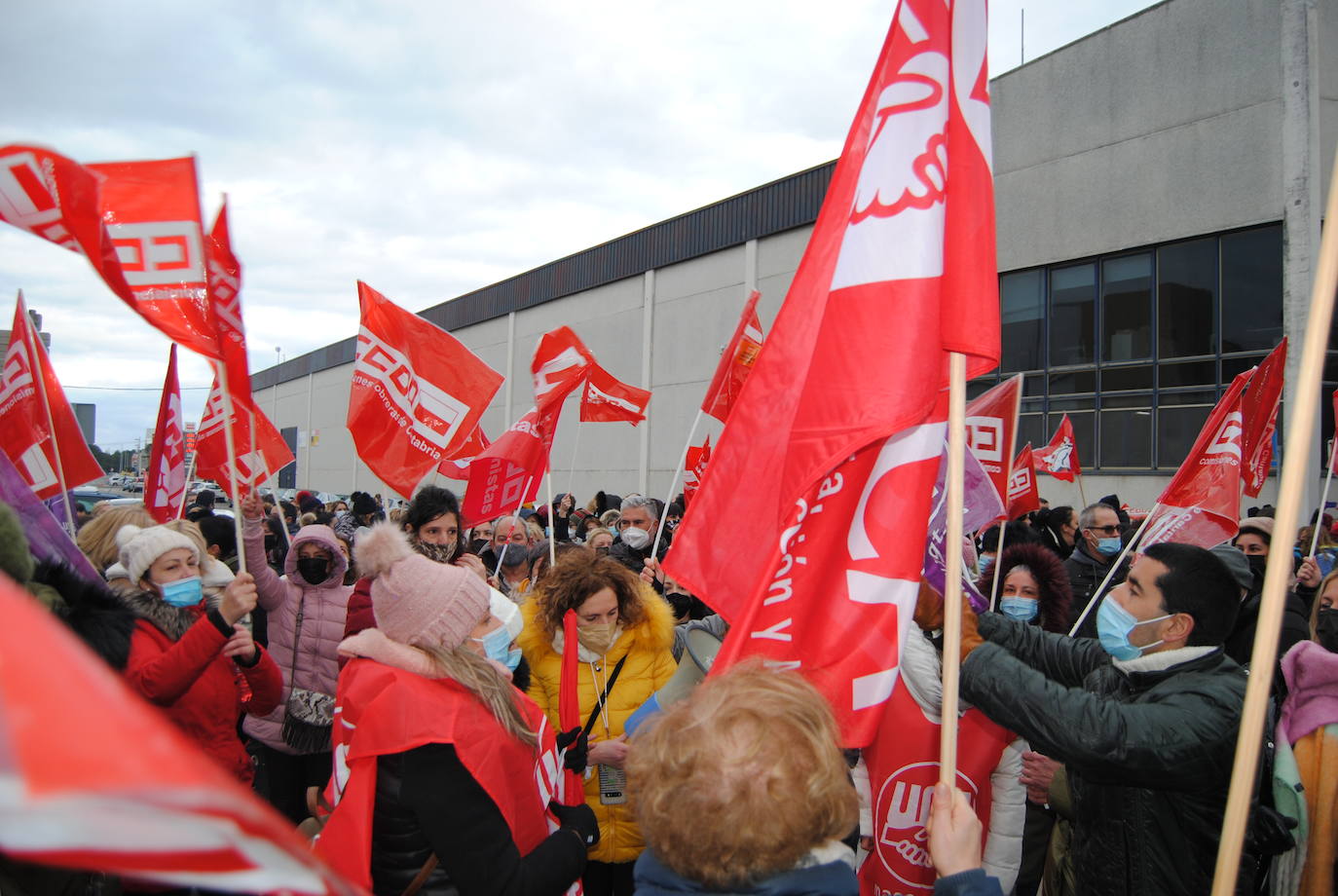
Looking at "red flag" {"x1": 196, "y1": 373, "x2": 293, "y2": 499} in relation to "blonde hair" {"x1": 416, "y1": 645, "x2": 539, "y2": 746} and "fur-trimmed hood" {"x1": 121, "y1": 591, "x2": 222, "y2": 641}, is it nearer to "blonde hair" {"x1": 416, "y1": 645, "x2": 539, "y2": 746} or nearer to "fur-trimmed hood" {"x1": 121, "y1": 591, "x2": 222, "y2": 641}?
"fur-trimmed hood" {"x1": 121, "y1": 591, "x2": 222, "y2": 641}

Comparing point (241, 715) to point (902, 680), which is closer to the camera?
point (902, 680)

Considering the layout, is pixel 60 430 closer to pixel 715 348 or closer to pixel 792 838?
pixel 792 838

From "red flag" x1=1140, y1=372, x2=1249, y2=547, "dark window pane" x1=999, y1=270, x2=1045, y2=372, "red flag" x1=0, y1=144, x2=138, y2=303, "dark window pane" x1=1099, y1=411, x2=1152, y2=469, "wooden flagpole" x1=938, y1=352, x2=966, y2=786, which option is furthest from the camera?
"dark window pane" x1=999, y1=270, x2=1045, y2=372

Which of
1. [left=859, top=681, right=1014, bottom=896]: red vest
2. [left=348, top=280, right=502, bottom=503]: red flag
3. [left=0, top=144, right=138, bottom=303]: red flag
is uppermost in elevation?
[left=0, top=144, right=138, bottom=303]: red flag

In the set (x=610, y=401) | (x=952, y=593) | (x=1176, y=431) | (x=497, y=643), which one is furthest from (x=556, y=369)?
(x=1176, y=431)

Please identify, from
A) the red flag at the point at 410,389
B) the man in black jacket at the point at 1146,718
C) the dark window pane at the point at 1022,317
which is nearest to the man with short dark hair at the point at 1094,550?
the man in black jacket at the point at 1146,718

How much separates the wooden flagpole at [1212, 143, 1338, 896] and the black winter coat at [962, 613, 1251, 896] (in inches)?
18.4

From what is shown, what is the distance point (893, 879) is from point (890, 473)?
160 cm

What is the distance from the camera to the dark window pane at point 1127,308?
1596 cm

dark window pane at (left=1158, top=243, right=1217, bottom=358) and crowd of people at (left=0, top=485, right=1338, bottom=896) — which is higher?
dark window pane at (left=1158, top=243, right=1217, bottom=358)

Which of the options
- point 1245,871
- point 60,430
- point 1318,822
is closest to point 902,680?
point 1245,871

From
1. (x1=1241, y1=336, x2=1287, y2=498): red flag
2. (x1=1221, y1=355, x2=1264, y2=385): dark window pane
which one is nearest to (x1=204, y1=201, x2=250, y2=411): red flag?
(x1=1241, y1=336, x2=1287, y2=498): red flag

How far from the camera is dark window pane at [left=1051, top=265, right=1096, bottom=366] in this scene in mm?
16750

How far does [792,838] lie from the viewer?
1572mm
